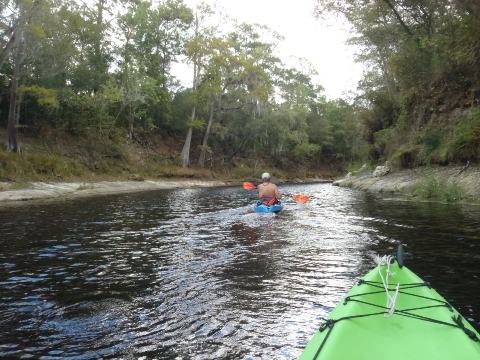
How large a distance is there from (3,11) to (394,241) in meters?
20.8

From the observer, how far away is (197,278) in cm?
617

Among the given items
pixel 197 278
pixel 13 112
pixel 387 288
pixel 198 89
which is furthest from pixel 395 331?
pixel 198 89

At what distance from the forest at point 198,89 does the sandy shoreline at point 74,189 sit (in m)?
1.77

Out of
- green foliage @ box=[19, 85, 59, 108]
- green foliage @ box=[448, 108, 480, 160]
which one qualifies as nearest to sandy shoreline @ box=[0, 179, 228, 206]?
green foliage @ box=[19, 85, 59, 108]

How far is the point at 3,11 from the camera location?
19844 millimetres

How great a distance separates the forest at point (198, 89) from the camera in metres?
20.4

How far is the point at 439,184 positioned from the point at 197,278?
13681 millimetres

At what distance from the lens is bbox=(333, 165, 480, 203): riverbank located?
15438 millimetres

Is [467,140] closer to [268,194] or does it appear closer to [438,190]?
[438,190]

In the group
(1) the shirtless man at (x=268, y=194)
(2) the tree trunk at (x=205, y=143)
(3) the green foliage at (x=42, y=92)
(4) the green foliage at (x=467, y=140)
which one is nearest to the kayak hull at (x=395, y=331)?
(1) the shirtless man at (x=268, y=194)

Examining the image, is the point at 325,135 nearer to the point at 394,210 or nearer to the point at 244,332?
the point at 394,210

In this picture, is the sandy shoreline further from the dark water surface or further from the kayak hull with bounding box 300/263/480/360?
the kayak hull with bounding box 300/263/480/360

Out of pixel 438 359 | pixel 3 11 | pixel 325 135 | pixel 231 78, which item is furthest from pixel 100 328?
pixel 325 135

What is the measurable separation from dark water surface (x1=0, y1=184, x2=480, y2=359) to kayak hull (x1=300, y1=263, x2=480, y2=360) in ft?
2.45
